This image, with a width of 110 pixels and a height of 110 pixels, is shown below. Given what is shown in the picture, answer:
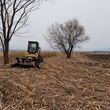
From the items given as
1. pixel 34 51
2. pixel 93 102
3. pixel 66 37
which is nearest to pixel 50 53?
pixel 66 37

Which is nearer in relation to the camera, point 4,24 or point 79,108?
point 79,108


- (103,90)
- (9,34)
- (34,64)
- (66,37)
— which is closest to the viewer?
(103,90)

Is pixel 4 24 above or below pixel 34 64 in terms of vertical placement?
above

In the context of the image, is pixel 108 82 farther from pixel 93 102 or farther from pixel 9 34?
pixel 9 34

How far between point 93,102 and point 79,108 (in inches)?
24.0

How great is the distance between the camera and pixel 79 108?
6418mm

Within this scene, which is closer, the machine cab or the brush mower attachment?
the brush mower attachment

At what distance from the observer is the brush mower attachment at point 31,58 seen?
15273 millimetres

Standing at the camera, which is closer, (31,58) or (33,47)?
(31,58)

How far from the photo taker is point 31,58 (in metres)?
16.7

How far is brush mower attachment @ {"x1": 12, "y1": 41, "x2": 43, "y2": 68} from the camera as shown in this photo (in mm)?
15273

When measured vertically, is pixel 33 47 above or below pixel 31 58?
above

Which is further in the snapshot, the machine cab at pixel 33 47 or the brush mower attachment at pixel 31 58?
the machine cab at pixel 33 47

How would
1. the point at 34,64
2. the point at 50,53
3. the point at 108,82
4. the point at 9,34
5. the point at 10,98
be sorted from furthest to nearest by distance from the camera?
1. the point at 50,53
2. the point at 9,34
3. the point at 34,64
4. the point at 108,82
5. the point at 10,98
